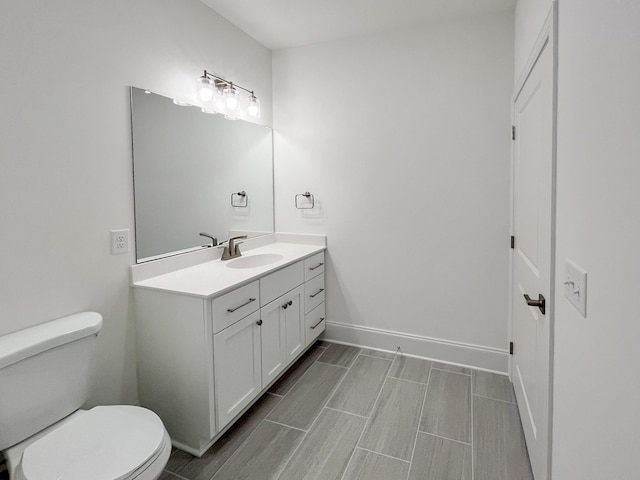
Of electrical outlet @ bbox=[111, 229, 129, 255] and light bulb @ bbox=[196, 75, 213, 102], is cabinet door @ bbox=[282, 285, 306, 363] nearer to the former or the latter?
electrical outlet @ bbox=[111, 229, 129, 255]

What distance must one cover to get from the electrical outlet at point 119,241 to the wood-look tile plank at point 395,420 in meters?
1.62

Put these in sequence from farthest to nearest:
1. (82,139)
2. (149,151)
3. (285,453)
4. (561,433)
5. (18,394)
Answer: (149,151) → (285,453) → (82,139) → (18,394) → (561,433)

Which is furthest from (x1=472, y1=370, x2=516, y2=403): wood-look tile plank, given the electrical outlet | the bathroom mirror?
the electrical outlet

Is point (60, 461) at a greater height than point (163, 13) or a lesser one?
lesser

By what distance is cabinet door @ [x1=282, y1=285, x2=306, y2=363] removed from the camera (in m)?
2.45

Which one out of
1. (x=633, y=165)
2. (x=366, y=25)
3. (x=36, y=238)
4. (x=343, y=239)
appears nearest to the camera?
(x=633, y=165)

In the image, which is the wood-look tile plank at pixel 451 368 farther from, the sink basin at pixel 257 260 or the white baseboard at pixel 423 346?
the sink basin at pixel 257 260

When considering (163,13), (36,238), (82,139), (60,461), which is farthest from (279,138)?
(60,461)

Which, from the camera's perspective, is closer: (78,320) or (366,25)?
(78,320)

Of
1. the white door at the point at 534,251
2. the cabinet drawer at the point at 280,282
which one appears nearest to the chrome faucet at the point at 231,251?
the cabinet drawer at the point at 280,282

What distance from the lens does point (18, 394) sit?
1.31m

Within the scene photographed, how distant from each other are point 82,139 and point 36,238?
498mm

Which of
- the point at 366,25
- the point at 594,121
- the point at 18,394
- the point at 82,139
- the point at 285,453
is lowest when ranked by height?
the point at 285,453

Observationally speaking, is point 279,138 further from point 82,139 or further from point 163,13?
point 82,139
